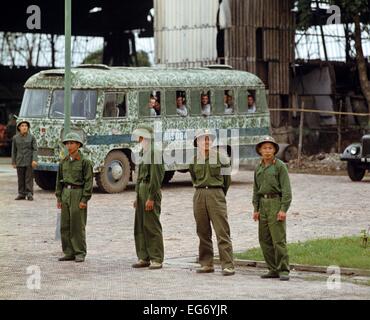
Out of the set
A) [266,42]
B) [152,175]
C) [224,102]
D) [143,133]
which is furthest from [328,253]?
[266,42]

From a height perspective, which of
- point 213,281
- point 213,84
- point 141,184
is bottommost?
point 213,281

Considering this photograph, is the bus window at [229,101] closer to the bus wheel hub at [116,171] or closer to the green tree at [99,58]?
the bus wheel hub at [116,171]

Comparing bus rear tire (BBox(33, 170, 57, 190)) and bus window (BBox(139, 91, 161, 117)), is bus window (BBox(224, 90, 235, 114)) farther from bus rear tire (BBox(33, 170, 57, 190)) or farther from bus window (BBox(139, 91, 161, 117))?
bus rear tire (BBox(33, 170, 57, 190))

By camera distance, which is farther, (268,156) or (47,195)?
(47,195)

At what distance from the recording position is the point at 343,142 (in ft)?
124

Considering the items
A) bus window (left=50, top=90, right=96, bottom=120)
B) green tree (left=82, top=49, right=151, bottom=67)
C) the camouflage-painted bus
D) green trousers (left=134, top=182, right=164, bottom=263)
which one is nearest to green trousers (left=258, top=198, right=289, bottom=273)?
green trousers (left=134, top=182, right=164, bottom=263)

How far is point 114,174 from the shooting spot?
86.6 feet

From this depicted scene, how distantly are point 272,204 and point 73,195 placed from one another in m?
3.28

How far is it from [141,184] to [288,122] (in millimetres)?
23645

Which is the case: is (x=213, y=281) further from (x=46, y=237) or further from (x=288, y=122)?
(x=288, y=122)

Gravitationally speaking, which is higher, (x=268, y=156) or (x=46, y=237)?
(x=268, y=156)

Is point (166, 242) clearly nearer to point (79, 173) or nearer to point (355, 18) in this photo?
point (79, 173)

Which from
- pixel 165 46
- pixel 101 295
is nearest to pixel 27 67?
pixel 165 46
